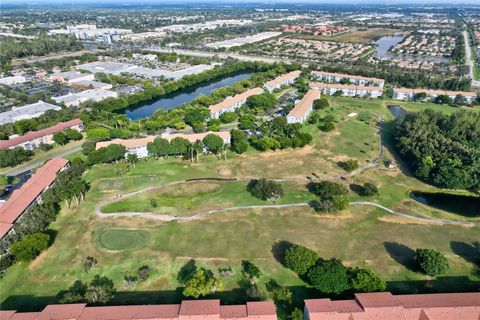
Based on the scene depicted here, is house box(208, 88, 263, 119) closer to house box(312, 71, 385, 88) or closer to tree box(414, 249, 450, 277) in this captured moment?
house box(312, 71, 385, 88)

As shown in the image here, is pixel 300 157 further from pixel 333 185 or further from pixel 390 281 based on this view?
pixel 390 281

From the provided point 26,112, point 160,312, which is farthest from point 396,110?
point 26,112

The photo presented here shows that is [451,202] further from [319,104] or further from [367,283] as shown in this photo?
[319,104]

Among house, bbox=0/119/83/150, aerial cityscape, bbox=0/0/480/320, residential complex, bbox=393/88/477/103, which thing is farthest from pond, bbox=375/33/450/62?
house, bbox=0/119/83/150

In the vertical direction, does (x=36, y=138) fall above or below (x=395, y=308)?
above

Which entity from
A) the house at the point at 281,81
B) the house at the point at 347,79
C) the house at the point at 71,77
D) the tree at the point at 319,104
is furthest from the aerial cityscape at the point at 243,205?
the house at the point at 71,77

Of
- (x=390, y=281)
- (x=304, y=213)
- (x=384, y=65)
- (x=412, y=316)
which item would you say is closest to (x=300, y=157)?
(x=304, y=213)
